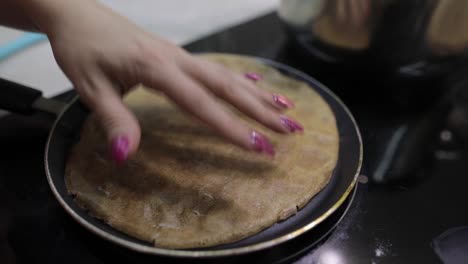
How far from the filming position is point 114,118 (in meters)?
0.59

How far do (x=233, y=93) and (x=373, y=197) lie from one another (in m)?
0.31

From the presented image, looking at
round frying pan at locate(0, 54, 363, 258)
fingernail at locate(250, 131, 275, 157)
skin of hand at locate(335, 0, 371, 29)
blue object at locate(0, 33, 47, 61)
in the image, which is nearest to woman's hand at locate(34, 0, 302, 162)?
fingernail at locate(250, 131, 275, 157)

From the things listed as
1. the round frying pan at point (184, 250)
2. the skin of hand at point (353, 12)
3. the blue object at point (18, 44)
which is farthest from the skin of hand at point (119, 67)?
the blue object at point (18, 44)

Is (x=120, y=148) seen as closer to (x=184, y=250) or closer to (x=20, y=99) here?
(x=184, y=250)

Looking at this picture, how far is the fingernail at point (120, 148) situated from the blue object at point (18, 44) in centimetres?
60

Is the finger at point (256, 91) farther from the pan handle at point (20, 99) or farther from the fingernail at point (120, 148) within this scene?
the pan handle at point (20, 99)

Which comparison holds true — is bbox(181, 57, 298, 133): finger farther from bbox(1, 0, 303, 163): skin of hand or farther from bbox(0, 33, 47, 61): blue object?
bbox(0, 33, 47, 61): blue object

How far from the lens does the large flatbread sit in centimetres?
A: 60

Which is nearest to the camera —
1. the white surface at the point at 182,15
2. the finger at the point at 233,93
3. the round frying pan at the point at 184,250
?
the round frying pan at the point at 184,250

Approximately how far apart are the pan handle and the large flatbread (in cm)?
11

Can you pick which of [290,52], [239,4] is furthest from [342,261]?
[239,4]

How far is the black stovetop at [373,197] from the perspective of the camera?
64 centimetres

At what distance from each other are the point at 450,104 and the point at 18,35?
1.08m

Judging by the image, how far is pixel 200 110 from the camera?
2.11ft
